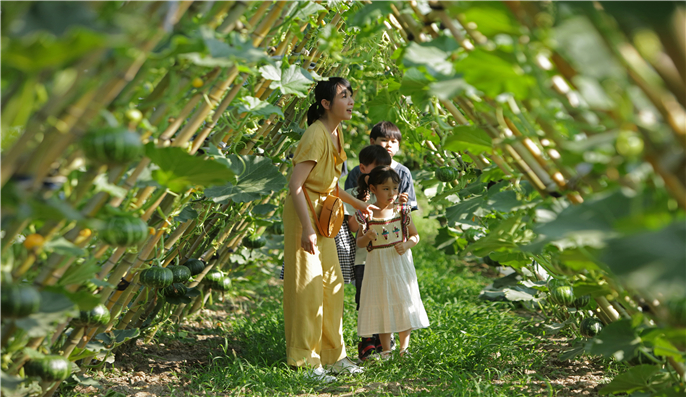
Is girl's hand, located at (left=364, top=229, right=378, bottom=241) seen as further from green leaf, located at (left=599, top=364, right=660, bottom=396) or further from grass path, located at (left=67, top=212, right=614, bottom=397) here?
green leaf, located at (left=599, top=364, right=660, bottom=396)

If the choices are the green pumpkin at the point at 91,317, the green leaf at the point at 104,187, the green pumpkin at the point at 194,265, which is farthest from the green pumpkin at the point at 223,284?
the green leaf at the point at 104,187

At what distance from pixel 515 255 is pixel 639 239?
99 centimetres

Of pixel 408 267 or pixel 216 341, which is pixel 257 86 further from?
pixel 216 341

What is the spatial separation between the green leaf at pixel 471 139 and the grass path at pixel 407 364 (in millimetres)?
1014

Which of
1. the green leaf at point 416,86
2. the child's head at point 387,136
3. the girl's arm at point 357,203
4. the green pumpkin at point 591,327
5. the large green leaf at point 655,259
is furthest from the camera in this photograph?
the child's head at point 387,136

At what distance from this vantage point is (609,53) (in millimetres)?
825

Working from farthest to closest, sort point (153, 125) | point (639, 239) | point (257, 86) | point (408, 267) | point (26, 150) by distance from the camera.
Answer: point (408, 267), point (257, 86), point (153, 125), point (26, 150), point (639, 239)

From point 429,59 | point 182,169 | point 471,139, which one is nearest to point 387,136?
point 471,139

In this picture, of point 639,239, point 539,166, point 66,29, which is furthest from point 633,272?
point 66,29

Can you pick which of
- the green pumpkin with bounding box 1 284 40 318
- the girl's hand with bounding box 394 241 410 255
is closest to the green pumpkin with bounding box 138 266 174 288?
the green pumpkin with bounding box 1 284 40 318

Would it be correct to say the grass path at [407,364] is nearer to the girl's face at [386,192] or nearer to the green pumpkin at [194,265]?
the green pumpkin at [194,265]

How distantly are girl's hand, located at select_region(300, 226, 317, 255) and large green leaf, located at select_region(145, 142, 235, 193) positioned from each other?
961mm

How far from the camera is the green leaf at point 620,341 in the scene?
134 centimetres

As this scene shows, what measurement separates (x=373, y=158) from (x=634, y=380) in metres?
1.64
